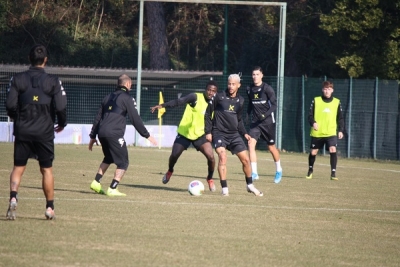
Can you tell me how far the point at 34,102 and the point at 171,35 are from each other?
41.8 meters

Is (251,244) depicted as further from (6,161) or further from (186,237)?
(6,161)

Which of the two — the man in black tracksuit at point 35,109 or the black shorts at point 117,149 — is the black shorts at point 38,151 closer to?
the man in black tracksuit at point 35,109

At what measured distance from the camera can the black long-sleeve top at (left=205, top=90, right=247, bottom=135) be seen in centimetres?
1548

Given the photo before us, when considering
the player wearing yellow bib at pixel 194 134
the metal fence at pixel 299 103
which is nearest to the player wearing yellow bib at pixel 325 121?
the player wearing yellow bib at pixel 194 134

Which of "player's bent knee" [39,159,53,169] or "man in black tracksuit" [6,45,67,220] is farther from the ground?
"man in black tracksuit" [6,45,67,220]

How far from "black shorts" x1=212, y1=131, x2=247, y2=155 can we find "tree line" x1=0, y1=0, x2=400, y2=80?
2378 cm

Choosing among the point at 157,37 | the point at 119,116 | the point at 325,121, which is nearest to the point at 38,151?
the point at 119,116

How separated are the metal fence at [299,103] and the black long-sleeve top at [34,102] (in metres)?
21.0

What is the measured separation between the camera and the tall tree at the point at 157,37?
45969 mm

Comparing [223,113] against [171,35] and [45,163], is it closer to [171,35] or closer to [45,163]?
[45,163]

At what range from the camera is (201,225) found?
11141 millimetres

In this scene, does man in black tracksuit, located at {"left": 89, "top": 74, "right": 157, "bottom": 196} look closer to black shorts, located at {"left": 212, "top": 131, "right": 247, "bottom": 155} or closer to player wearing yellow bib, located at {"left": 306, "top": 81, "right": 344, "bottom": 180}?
black shorts, located at {"left": 212, "top": 131, "right": 247, "bottom": 155}

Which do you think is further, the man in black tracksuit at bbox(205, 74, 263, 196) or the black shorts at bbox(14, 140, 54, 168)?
the man in black tracksuit at bbox(205, 74, 263, 196)

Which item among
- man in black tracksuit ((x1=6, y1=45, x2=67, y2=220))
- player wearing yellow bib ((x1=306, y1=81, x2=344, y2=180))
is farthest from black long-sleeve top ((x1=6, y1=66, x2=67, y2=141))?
player wearing yellow bib ((x1=306, y1=81, x2=344, y2=180))
